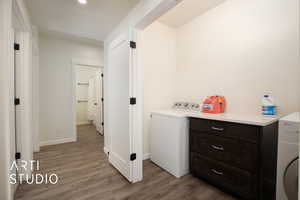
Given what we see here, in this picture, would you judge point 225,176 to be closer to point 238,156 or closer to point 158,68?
point 238,156

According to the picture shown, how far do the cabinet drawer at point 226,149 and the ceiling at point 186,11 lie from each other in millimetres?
1897

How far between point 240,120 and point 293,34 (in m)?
1.12

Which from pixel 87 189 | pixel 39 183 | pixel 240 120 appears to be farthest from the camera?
pixel 39 183

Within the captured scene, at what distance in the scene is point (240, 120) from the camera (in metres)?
1.40

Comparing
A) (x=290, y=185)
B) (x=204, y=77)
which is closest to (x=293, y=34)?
(x=204, y=77)

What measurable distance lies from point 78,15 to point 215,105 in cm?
238

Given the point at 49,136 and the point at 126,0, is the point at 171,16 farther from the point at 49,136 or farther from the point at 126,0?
the point at 49,136

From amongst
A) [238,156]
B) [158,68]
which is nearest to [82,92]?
[158,68]

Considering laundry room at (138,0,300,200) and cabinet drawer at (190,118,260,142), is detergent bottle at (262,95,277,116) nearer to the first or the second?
laundry room at (138,0,300,200)

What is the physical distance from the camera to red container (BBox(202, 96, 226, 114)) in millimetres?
1987

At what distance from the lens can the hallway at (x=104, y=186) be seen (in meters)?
1.54

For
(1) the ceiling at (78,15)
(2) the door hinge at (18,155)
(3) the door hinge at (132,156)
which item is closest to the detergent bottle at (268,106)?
(3) the door hinge at (132,156)

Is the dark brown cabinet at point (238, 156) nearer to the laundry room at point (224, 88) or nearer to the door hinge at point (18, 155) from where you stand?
the laundry room at point (224, 88)

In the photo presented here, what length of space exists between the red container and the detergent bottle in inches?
19.6
